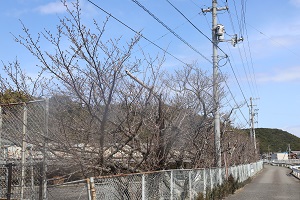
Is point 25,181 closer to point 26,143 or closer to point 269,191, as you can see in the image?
point 26,143

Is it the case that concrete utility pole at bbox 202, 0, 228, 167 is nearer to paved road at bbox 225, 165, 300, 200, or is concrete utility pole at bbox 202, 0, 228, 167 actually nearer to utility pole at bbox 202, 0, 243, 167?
utility pole at bbox 202, 0, 243, 167

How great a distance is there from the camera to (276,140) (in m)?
142

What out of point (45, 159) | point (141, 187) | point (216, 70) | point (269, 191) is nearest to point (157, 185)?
point (141, 187)

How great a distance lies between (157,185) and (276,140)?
14167 cm

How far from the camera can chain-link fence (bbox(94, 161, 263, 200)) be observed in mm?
6895

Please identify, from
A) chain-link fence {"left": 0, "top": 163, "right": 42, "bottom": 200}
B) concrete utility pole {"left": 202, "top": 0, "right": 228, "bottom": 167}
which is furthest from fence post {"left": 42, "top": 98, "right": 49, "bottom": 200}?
concrete utility pole {"left": 202, "top": 0, "right": 228, "bottom": 167}

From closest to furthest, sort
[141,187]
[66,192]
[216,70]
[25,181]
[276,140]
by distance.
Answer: [66,192] < [25,181] < [141,187] < [216,70] < [276,140]

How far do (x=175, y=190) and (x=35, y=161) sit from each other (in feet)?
14.3

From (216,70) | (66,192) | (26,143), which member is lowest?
(66,192)

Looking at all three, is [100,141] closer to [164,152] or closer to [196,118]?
[164,152]

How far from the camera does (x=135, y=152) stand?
9.32m

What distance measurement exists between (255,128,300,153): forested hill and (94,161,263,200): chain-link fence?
121425mm

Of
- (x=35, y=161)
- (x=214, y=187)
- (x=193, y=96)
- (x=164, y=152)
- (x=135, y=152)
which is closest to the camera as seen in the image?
(x=35, y=161)

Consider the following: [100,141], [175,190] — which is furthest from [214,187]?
[100,141]
